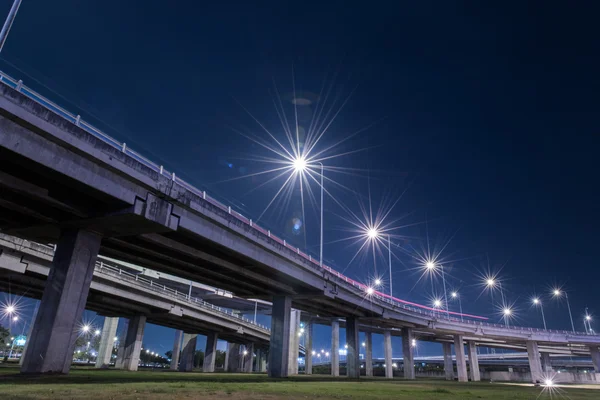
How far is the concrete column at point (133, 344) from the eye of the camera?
60906mm

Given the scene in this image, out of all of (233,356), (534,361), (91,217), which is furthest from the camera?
(233,356)

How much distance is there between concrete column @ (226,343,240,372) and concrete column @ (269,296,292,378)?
6662cm

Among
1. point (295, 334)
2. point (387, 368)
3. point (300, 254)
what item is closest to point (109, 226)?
point (300, 254)

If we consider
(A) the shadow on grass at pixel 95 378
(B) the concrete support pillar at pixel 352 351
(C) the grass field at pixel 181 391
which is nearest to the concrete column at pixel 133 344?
(A) the shadow on grass at pixel 95 378

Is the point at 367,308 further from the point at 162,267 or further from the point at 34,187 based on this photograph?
the point at 34,187

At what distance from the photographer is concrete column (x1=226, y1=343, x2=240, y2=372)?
10326 centimetres

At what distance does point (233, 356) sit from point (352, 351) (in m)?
55.4

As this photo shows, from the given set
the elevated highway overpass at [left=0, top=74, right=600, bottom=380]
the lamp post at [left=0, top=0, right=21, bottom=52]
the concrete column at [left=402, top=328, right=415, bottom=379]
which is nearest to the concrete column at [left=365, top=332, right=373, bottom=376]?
the concrete column at [left=402, top=328, right=415, bottom=379]

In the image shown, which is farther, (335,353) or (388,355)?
(388,355)

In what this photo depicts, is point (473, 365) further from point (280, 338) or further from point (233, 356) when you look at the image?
point (280, 338)

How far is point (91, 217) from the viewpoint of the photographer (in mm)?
23469

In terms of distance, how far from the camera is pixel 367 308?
57.7m

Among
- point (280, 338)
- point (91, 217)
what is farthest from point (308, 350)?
point (91, 217)

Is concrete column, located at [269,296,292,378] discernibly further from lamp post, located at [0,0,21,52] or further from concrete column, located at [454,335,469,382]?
concrete column, located at [454,335,469,382]
